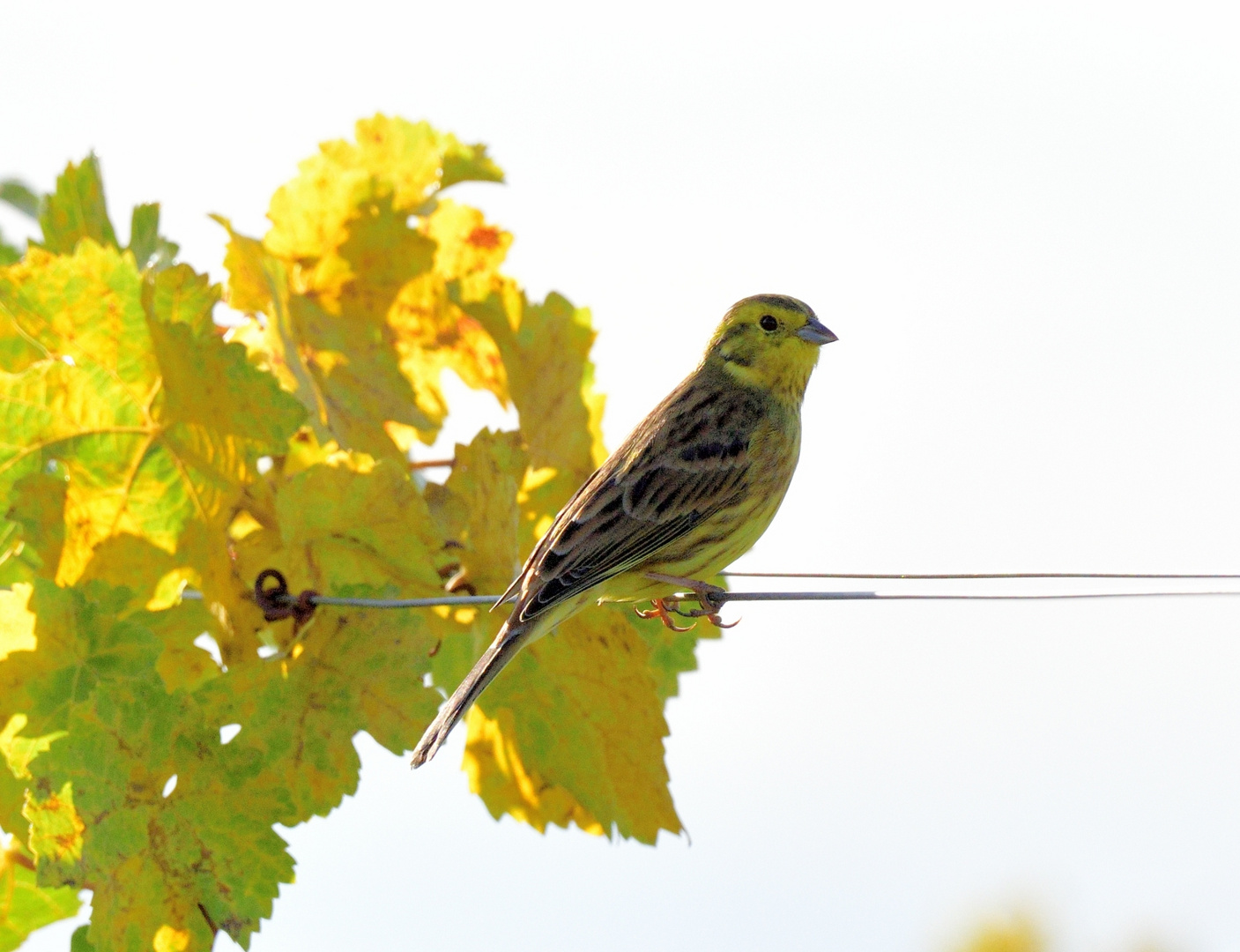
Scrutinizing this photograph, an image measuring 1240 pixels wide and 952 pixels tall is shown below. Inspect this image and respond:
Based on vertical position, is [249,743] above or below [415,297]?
below

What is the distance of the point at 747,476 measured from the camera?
4.71 metres

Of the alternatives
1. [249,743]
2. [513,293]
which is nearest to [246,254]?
[513,293]

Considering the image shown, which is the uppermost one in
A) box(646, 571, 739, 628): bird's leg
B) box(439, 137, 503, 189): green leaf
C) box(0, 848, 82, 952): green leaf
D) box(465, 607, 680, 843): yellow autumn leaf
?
box(439, 137, 503, 189): green leaf

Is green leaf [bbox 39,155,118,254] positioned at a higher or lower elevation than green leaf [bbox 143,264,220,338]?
higher

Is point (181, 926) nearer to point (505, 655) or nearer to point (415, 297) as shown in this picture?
point (505, 655)

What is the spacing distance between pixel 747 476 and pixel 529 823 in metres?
1.55

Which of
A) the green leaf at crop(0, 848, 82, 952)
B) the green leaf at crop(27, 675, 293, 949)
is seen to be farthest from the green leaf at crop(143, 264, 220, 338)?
the green leaf at crop(0, 848, 82, 952)

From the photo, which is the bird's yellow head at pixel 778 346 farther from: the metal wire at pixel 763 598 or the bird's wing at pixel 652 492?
the metal wire at pixel 763 598

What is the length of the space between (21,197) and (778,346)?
243cm

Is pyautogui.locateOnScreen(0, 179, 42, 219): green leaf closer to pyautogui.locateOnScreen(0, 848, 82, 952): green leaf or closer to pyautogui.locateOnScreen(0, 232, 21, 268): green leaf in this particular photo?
pyautogui.locateOnScreen(0, 232, 21, 268): green leaf

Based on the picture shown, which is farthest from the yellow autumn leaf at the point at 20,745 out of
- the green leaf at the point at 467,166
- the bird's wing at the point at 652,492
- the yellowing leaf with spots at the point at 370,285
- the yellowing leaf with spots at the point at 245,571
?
the green leaf at the point at 467,166

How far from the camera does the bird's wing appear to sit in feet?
13.4

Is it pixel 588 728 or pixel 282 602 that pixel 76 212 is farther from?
pixel 588 728

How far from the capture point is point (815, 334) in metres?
5.04
